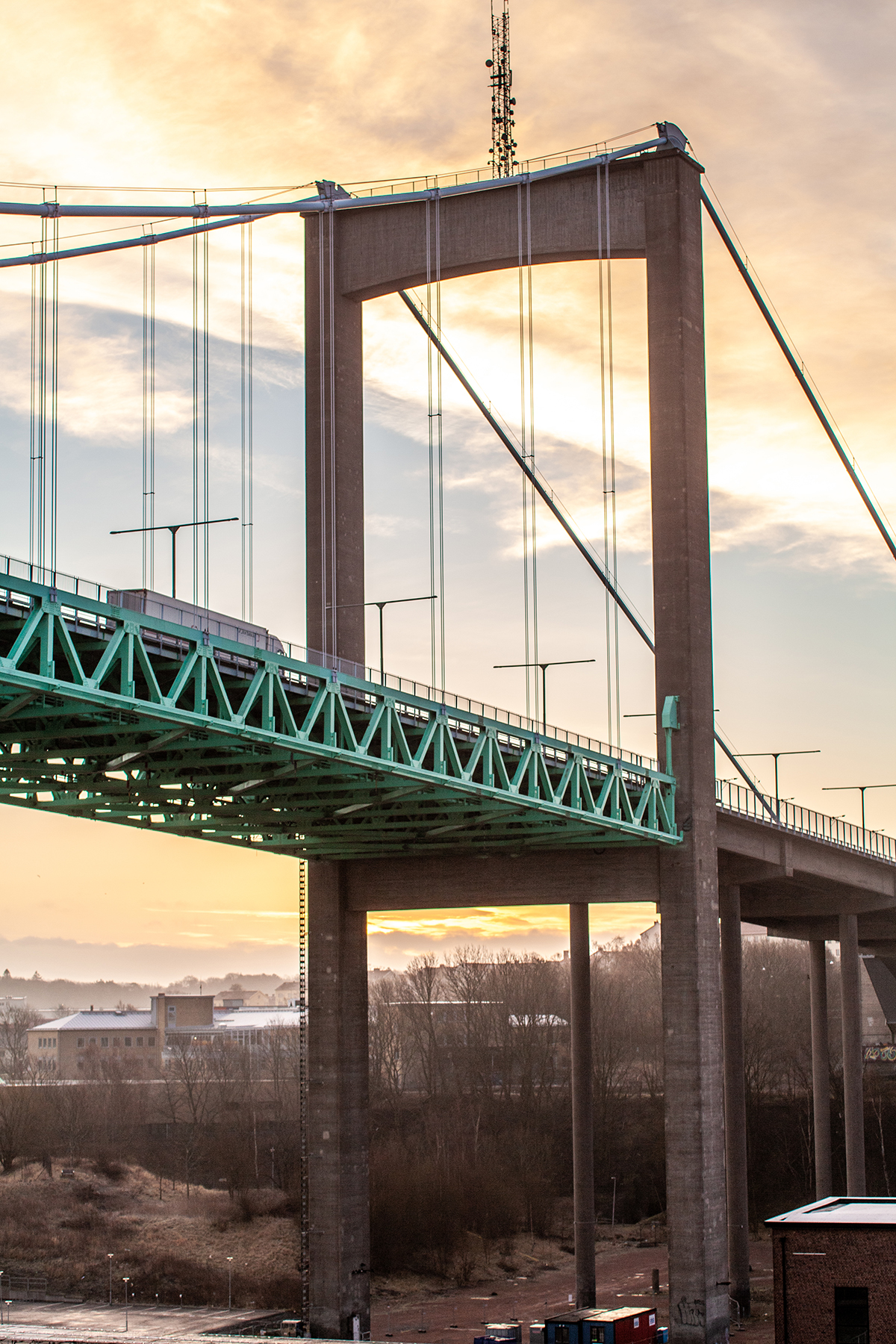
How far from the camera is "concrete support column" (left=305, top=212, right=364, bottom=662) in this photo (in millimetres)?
49625

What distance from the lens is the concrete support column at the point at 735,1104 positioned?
57.0m

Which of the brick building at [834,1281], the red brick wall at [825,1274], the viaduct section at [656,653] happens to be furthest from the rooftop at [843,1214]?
the viaduct section at [656,653]

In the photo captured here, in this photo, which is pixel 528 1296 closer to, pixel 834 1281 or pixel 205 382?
pixel 834 1281

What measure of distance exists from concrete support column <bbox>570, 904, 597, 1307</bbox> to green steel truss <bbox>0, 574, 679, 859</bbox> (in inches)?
426

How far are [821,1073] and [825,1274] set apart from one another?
41596mm

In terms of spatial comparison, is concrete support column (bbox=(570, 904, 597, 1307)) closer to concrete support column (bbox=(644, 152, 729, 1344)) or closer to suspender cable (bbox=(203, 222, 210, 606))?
concrete support column (bbox=(644, 152, 729, 1344))

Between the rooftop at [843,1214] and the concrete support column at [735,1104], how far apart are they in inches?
→ 594

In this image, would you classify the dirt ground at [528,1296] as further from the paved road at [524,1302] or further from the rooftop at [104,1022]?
the rooftop at [104,1022]

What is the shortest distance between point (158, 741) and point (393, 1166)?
189ft

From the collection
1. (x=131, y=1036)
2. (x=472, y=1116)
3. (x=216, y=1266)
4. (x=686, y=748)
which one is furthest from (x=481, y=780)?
(x=131, y=1036)

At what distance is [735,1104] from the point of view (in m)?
60.1

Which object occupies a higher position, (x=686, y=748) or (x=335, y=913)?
(x=686, y=748)

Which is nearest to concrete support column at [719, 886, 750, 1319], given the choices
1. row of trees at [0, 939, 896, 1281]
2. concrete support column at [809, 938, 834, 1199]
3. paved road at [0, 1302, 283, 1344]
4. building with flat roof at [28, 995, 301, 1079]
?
concrete support column at [809, 938, 834, 1199]

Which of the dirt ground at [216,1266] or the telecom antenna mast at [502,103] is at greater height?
the telecom antenna mast at [502,103]
